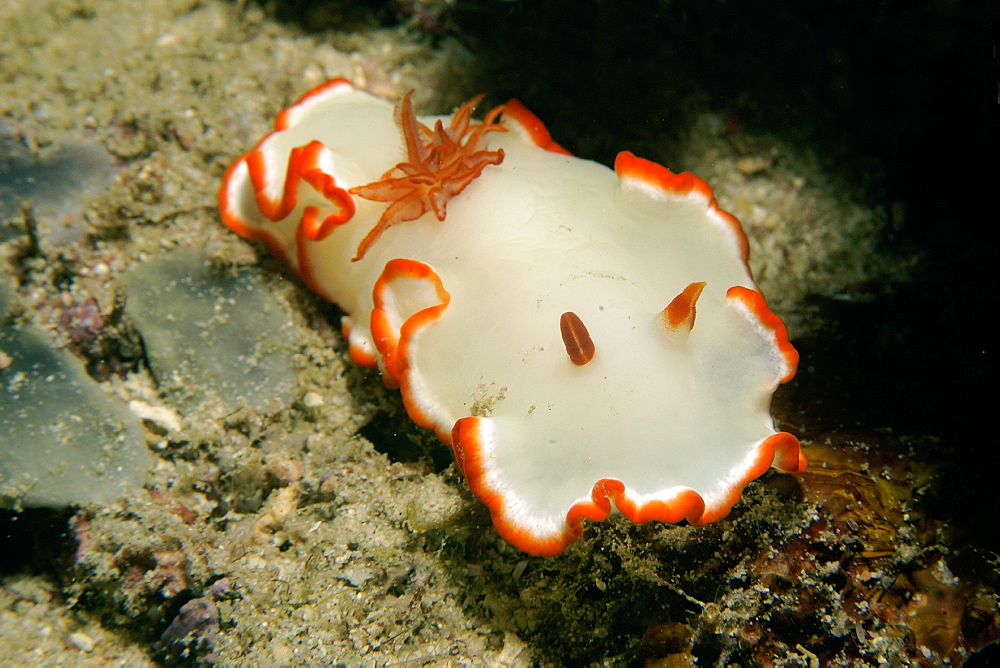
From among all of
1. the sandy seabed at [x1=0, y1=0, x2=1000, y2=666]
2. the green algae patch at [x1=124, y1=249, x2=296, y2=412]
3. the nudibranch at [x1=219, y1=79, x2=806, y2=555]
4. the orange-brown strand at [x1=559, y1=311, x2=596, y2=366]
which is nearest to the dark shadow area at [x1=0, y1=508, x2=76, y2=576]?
the sandy seabed at [x1=0, y1=0, x2=1000, y2=666]

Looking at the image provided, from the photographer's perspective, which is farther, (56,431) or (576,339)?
(56,431)

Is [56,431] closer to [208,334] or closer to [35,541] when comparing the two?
[35,541]

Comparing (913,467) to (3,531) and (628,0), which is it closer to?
(628,0)

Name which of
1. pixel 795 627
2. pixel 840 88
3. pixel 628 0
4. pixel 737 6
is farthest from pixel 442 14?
pixel 795 627

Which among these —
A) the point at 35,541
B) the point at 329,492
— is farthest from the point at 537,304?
the point at 35,541

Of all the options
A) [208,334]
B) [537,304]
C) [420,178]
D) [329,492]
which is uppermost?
[420,178]

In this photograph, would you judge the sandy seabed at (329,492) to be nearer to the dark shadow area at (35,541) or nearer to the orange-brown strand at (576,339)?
the dark shadow area at (35,541)
